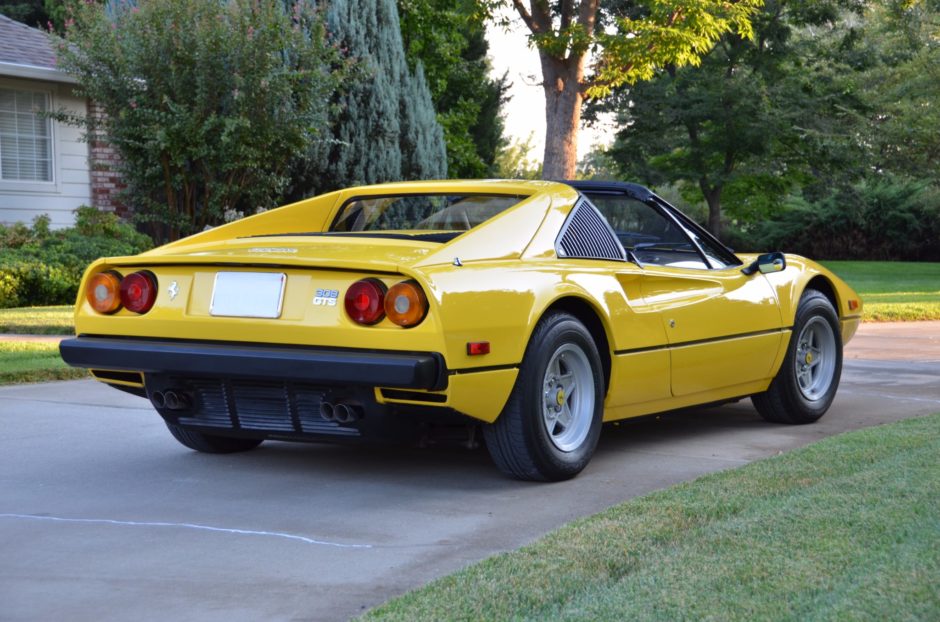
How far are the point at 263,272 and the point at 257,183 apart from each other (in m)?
10.7

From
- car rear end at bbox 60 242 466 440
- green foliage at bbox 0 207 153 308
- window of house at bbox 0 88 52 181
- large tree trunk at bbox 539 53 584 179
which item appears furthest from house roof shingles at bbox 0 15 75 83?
car rear end at bbox 60 242 466 440

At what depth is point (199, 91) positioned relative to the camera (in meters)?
13.7

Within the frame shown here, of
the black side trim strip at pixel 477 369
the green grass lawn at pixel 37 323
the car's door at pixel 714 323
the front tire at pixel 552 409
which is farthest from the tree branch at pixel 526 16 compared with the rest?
the black side trim strip at pixel 477 369

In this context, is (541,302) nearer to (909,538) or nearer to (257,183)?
(909,538)

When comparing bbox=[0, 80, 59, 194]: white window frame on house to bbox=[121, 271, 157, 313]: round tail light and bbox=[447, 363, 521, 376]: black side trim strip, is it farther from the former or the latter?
bbox=[447, 363, 521, 376]: black side trim strip

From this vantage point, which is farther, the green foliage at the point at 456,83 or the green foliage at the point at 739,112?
the green foliage at the point at 739,112

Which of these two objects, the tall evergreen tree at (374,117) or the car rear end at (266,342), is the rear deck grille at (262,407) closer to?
the car rear end at (266,342)

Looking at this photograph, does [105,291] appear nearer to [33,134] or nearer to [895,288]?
[33,134]

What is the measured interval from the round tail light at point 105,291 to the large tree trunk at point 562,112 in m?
14.9

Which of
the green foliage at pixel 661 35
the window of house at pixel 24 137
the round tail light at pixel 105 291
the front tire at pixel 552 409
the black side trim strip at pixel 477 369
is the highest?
the green foliage at pixel 661 35

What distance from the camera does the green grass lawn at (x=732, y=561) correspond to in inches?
131

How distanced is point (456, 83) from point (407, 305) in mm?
29629

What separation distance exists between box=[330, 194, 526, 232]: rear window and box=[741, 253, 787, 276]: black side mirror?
1544mm

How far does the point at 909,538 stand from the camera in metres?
3.96
